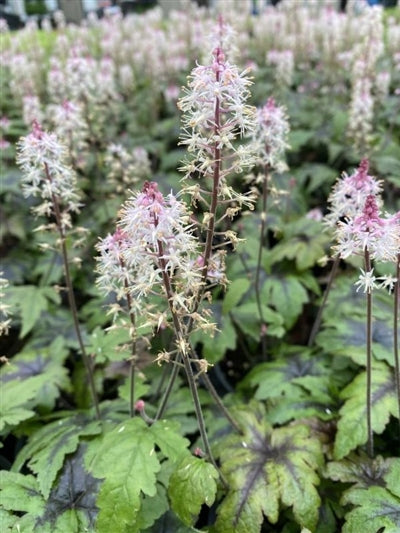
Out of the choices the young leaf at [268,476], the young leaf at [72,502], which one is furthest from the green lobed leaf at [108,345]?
the young leaf at [268,476]

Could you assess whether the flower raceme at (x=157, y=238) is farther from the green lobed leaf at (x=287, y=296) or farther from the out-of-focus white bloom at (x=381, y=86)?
the out-of-focus white bloom at (x=381, y=86)

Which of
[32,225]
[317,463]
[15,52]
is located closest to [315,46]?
[15,52]

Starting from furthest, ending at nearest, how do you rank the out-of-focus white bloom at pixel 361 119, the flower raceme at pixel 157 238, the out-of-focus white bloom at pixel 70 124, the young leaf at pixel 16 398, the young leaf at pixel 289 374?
the out-of-focus white bloom at pixel 361 119, the out-of-focus white bloom at pixel 70 124, the young leaf at pixel 289 374, the young leaf at pixel 16 398, the flower raceme at pixel 157 238

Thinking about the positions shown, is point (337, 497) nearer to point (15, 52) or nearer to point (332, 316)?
point (332, 316)

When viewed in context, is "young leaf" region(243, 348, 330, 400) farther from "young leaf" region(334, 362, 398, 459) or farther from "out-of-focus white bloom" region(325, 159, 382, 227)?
"out-of-focus white bloom" region(325, 159, 382, 227)

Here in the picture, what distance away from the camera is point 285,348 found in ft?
12.2

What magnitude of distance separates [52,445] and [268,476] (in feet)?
3.55

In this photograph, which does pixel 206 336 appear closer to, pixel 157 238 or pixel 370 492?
pixel 370 492

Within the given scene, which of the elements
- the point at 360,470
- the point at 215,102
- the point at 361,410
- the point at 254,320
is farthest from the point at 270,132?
the point at 360,470

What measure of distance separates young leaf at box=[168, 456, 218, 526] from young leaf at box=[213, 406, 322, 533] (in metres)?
0.31

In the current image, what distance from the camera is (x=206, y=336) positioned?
3504mm

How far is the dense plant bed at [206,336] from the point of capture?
78.3 inches

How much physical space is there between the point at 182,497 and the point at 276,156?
1.95 meters

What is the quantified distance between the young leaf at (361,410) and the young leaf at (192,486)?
755 millimetres
